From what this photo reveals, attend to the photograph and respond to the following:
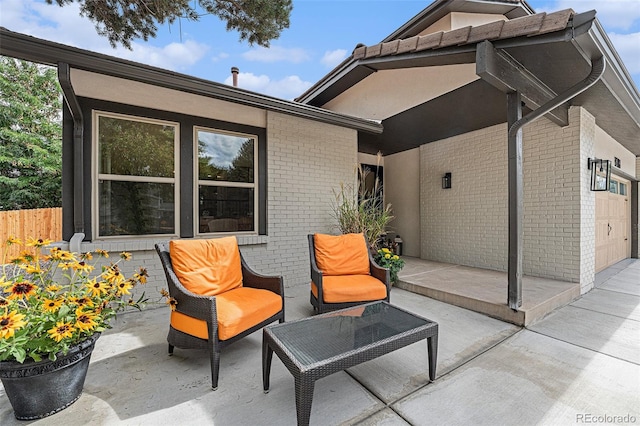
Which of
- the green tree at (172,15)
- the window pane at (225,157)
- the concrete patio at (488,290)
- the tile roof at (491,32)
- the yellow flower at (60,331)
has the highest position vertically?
the green tree at (172,15)

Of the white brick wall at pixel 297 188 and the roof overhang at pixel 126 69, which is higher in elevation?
the roof overhang at pixel 126 69

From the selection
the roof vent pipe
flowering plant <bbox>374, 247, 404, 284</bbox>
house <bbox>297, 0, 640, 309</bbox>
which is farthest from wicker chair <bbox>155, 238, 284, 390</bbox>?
the roof vent pipe

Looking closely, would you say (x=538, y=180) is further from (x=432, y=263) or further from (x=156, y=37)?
(x=156, y=37)

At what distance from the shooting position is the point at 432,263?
6023 mm

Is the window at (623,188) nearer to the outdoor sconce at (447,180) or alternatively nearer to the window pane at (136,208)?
the outdoor sconce at (447,180)

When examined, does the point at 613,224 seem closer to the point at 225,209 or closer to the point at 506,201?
the point at 506,201

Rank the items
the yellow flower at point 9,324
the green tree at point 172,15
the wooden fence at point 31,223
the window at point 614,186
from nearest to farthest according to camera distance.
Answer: the yellow flower at point 9,324 < the green tree at point 172,15 < the window at point 614,186 < the wooden fence at point 31,223

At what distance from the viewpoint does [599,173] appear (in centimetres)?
444

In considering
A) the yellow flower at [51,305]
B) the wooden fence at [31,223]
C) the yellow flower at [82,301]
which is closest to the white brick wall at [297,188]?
the yellow flower at [82,301]

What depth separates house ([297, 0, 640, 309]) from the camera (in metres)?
2.82

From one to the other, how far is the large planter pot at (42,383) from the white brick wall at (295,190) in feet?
8.11

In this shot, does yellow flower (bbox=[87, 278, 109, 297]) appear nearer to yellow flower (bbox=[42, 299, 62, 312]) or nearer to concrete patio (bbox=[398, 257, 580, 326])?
yellow flower (bbox=[42, 299, 62, 312])

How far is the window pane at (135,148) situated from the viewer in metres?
3.52

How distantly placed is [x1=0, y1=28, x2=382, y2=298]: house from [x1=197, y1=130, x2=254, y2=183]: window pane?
15mm
